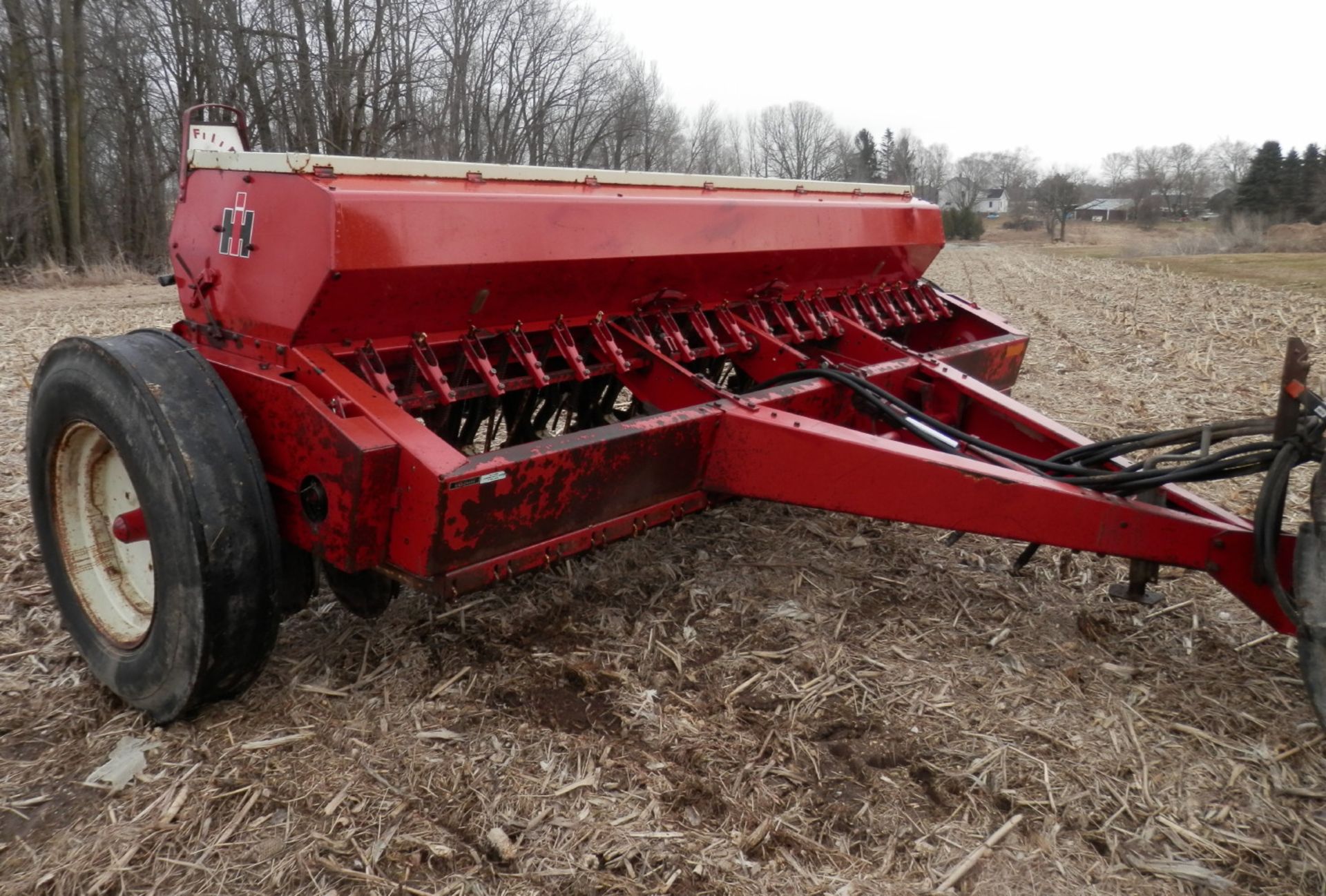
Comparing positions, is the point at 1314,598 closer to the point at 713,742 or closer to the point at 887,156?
the point at 713,742

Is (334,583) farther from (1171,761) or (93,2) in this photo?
(93,2)

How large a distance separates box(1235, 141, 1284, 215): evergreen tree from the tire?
153 feet

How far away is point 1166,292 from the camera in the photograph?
43.9ft

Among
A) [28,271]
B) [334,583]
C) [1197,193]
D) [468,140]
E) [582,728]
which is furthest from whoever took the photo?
[1197,193]

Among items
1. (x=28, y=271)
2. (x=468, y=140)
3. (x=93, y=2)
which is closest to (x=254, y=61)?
(x=93, y=2)

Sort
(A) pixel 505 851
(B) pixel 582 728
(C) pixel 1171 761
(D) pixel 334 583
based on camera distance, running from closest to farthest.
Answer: (A) pixel 505 851
(C) pixel 1171 761
(B) pixel 582 728
(D) pixel 334 583

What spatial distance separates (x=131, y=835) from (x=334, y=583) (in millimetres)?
877

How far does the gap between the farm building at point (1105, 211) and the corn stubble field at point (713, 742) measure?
78342mm

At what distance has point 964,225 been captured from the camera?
53938mm

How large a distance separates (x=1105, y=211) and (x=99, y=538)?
8937 cm

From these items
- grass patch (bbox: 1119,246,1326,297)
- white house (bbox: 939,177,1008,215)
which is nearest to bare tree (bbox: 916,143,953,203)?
Answer: white house (bbox: 939,177,1008,215)

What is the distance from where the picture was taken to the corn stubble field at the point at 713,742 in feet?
7.25

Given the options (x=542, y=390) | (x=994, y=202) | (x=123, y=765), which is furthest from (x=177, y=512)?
(x=994, y=202)

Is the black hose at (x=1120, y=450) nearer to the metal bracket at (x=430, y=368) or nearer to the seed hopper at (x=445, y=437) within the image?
the seed hopper at (x=445, y=437)
